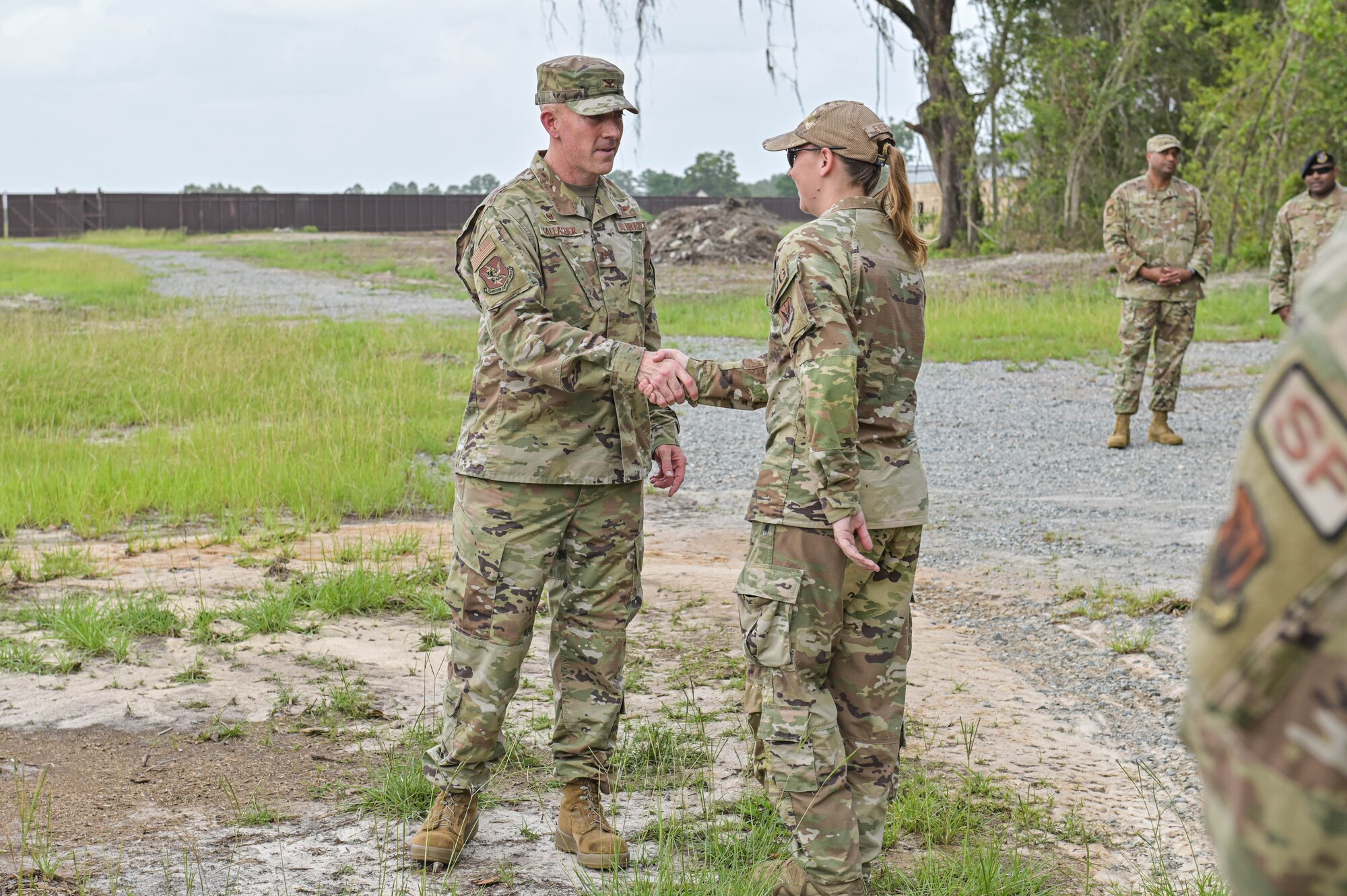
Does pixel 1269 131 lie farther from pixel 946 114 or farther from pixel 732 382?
pixel 732 382

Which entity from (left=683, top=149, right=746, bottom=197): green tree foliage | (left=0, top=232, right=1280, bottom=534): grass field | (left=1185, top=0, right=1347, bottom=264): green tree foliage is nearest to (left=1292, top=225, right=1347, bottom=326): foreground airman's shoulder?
(left=0, top=232, right=1280, bottom=534): grass field

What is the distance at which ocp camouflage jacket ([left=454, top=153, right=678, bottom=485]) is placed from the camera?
11.0ft

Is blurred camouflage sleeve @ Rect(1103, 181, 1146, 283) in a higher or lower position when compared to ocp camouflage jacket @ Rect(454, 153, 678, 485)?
higher

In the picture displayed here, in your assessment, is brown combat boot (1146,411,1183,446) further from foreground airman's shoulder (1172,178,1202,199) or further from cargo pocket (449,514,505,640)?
cargo pocket (449,514,505,640)

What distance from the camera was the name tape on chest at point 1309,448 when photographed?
3.14ft

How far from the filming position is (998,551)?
22.6 feet

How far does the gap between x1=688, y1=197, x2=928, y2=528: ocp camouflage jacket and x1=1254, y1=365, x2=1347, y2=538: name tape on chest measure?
1.86m

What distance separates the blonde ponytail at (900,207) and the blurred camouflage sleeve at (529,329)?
2.42 feet

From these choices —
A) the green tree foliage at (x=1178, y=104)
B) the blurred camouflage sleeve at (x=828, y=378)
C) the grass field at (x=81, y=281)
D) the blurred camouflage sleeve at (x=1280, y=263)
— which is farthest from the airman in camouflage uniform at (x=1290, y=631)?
the grass field at (x=81, y=281)

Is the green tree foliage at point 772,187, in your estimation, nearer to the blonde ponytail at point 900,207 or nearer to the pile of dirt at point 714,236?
the pile of dirt at point 714,236

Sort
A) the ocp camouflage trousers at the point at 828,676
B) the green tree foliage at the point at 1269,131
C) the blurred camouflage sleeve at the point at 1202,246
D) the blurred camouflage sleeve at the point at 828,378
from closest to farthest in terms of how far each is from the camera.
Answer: the blurred camouflage sleeve at the point at 828,378, the ocp camouflage trousers at the point at 828,676, the blurred camouflage sleeve at the point at 1202,246, the green tree foliage at the point at 1269,131

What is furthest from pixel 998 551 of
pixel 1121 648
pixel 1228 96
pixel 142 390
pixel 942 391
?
pixel 1228 96

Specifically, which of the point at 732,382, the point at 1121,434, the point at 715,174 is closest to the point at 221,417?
the point at 1121,434

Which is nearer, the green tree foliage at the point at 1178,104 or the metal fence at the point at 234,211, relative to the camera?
the green tree foliage at the point at 1178,104
